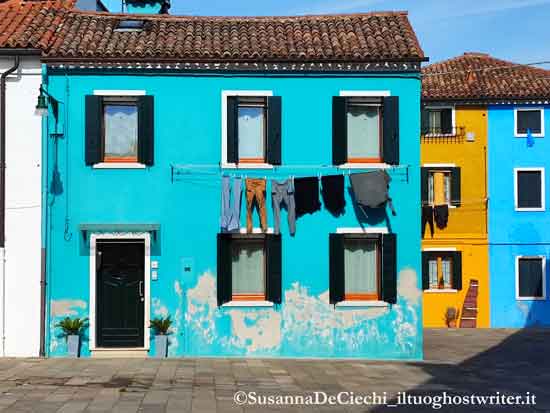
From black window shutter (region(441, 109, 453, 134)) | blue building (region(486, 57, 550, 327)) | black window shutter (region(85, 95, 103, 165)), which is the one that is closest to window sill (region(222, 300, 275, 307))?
black window shutter (region(85, 95, 103, 165))

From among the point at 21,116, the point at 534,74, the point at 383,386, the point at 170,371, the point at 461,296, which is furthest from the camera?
the point at 534,74

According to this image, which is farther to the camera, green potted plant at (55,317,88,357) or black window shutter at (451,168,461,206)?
black window shutter at (451,168,461,206)

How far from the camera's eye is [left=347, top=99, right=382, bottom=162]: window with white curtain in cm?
1614

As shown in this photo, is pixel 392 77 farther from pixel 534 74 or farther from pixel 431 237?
pixel 534 74

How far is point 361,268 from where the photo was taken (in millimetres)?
16078

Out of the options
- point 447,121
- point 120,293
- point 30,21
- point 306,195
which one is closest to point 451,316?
point 447,121

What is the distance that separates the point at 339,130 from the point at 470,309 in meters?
14.3

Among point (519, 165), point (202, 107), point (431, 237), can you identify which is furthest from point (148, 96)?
point (519, 165)

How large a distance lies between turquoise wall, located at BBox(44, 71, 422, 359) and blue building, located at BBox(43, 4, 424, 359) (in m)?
0.03

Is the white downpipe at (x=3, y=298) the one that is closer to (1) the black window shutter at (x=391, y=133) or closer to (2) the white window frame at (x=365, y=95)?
(2) the white window frame at (x=365, y=95)

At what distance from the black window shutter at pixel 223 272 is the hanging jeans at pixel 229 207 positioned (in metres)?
0.27

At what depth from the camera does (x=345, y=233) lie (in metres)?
15.8

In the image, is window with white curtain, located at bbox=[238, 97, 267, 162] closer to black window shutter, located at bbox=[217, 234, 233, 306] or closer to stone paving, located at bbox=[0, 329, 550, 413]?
black window shutter, located at bbox=[217, 234, 233, 306]

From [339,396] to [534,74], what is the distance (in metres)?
22.0
